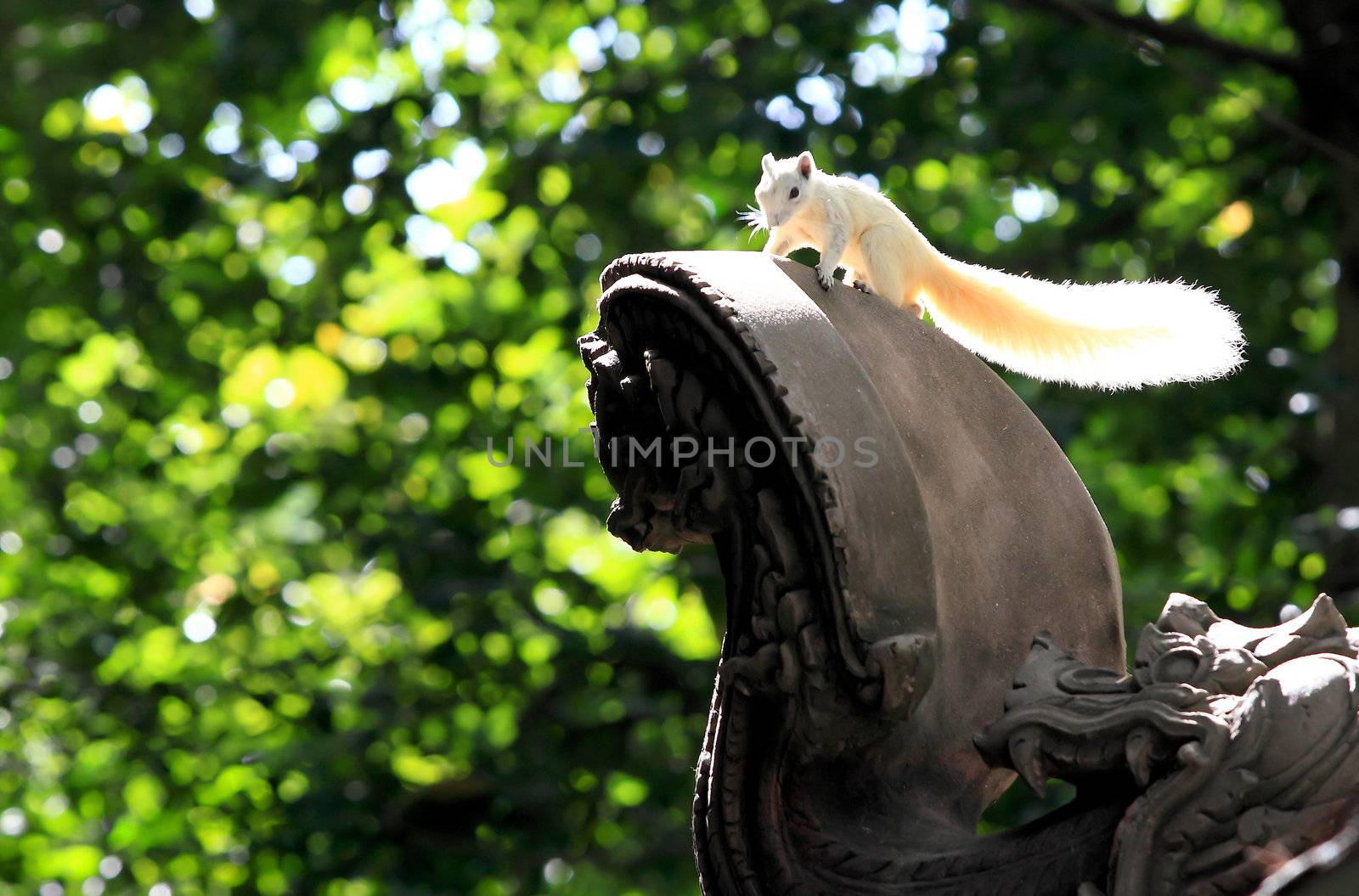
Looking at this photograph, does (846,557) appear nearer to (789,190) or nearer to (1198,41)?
(789,190)

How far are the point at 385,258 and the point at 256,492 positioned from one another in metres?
1.09

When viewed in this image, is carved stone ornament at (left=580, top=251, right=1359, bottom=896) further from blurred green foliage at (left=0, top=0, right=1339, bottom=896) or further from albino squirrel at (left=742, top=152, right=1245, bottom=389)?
blurred green foliage at (left=0, top=0, right=1339, bottom=896)

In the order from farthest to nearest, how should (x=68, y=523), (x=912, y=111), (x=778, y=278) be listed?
(x=68, y=523) < (x=912, y=111) < (x=778, y=278)

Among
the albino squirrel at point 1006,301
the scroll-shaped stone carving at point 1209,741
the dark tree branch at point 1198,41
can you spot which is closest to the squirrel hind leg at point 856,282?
the albino squirrel at point 1006,301

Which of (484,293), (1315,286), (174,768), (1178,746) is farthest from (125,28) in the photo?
(1178,746)

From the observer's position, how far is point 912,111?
4.61 metres

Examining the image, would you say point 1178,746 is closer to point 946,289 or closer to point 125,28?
point 946,289

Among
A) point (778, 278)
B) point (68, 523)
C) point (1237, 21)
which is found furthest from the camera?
point (1237, 21)

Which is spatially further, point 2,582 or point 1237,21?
point 1237,21

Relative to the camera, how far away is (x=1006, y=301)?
194cm

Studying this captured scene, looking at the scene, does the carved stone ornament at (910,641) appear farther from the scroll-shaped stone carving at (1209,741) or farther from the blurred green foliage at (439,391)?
the blurred green foliage at (439,391)

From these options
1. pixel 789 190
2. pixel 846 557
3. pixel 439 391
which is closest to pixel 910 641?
pixel 846 557

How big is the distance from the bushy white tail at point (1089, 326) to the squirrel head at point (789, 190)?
0.64 ft

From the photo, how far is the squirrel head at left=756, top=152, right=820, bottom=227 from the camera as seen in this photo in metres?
1.96
